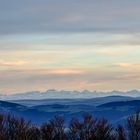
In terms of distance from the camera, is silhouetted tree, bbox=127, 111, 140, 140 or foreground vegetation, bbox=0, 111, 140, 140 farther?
silhouetted tree, bbox=127, 111, 140, 140

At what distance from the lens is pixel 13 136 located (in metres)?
79.6

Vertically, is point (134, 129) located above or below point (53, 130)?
above

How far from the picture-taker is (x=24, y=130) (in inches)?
3046

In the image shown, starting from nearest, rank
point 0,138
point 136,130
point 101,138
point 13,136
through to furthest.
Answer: point 0,138, point 13,136, point 101,138, point 136,130

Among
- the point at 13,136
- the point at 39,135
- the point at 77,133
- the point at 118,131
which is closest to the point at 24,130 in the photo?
the point at 13,136

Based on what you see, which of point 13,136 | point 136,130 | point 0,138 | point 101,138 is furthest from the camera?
point 136,130

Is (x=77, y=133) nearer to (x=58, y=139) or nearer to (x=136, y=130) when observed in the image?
(x=58, y=139)

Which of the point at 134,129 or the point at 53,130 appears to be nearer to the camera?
the point at 53,130

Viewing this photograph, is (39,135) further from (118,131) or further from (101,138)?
(118,131)

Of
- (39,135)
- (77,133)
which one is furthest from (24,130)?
(77,133)

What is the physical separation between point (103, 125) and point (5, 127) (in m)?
16.2

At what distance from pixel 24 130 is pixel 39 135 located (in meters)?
8.88

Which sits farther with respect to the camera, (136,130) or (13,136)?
(136,130)

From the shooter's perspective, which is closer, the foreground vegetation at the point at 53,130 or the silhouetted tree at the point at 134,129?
the foreground vegetation at the point at 53,130
